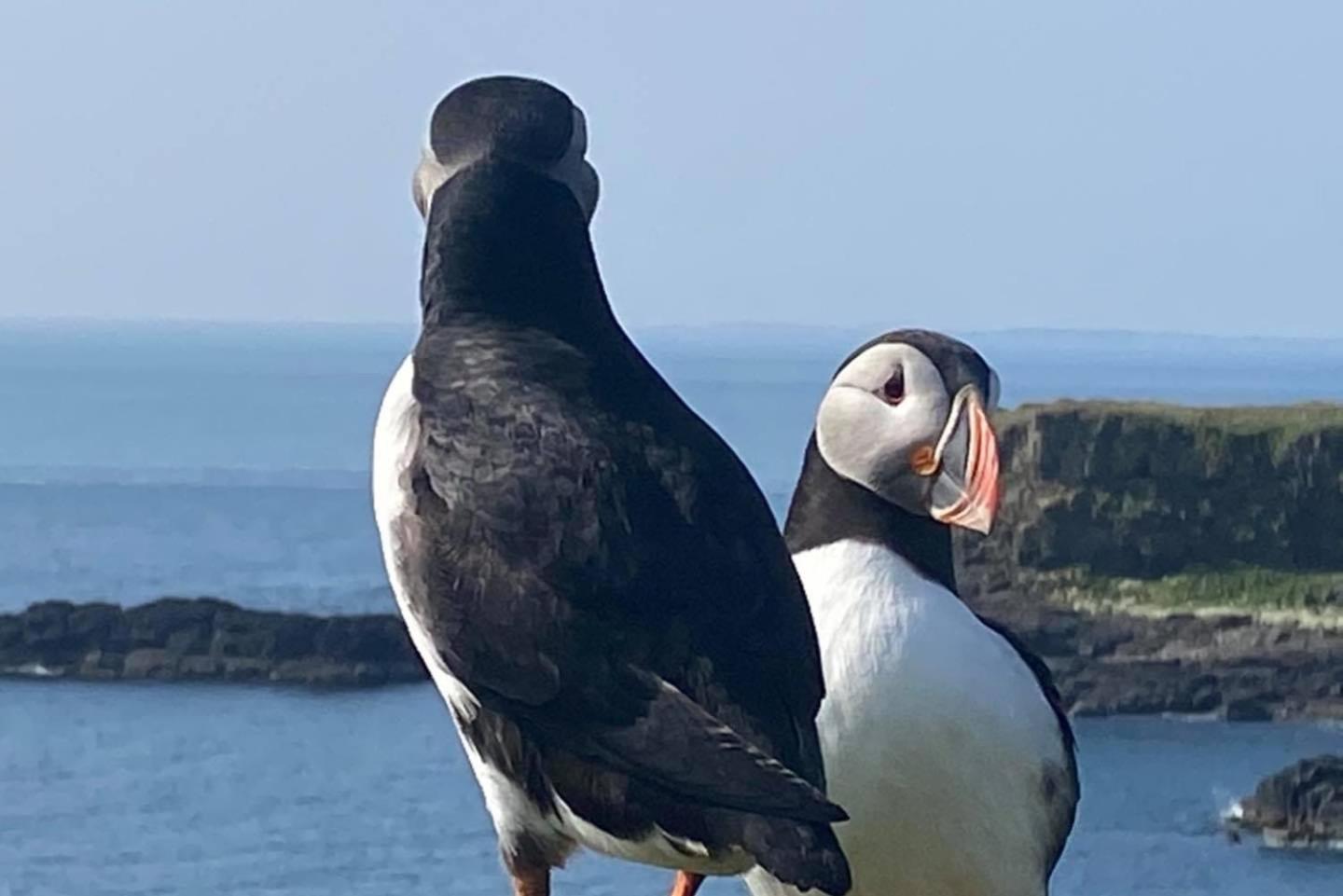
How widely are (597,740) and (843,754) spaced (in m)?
1.75

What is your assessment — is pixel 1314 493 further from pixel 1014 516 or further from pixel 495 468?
pixel 495 468

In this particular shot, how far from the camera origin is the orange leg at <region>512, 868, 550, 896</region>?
4.98 meters

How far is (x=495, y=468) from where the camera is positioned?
4703 millimetres

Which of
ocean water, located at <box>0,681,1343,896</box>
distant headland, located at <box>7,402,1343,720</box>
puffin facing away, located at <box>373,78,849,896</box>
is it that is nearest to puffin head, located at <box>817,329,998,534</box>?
puffin facing away, located at <box>373,78,849,896</box>

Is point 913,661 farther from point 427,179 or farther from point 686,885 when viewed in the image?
point 427,179

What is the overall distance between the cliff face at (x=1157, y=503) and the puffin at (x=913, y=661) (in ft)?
188

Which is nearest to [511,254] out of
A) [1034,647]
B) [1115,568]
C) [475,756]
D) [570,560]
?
[570,560]

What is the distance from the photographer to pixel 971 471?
19.6ft

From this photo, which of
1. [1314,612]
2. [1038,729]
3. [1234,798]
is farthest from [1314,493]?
[1038,729]

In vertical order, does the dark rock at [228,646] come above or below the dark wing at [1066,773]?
below

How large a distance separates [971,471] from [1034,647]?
184 feet

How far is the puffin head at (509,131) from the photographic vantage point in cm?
497

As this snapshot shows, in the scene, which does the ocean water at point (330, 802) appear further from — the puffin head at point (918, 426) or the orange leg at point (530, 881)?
the orange leg at point (530, 881)

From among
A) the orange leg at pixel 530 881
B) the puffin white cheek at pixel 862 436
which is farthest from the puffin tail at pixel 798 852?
the puffin white cheek at pixel 862 436
